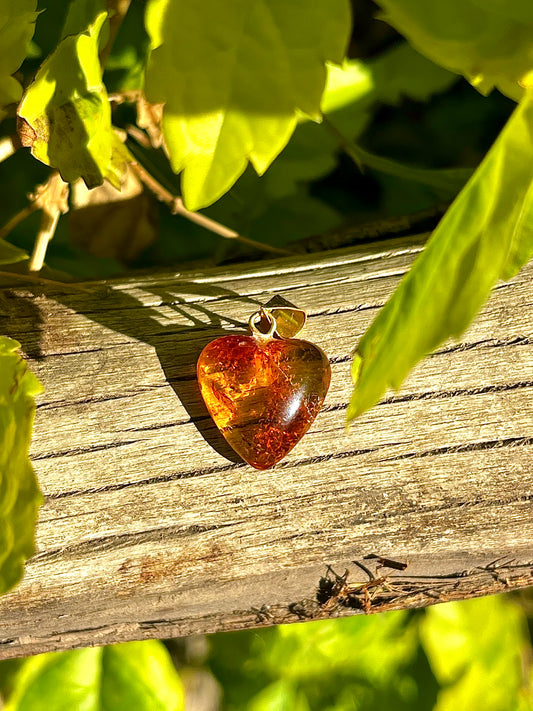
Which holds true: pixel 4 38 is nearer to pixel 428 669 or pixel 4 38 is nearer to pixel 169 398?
pixel 169 398

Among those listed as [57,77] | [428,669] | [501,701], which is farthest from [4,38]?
[501,701]

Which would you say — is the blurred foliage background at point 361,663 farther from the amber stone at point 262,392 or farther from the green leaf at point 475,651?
the amber stone at point 262,392

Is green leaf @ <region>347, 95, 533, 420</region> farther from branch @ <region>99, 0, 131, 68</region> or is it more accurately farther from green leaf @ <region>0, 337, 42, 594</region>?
branch @ <region>99, 0, 131, 68</region>

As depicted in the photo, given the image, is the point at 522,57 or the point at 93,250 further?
the point at 93,250

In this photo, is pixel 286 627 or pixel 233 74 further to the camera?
pixel 286 627

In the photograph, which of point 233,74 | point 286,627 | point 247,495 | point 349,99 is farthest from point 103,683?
point 349,99

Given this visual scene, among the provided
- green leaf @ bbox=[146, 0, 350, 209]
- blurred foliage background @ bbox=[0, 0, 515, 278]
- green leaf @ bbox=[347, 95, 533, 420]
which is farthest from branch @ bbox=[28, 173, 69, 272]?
green leaf @ bbox=[347, 95, 533, 420]

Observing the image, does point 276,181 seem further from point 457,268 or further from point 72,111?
point 457,268

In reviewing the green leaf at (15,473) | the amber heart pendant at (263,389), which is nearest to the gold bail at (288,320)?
the amber heart pendant at (263,389)
